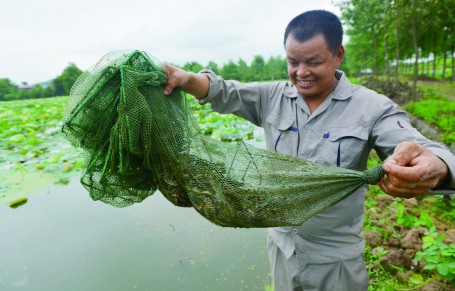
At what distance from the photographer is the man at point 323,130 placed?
1389 millimetres

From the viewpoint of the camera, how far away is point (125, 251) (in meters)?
3.46

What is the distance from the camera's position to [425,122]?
695 centimetres

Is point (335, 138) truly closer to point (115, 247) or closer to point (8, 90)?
point (115, 247)

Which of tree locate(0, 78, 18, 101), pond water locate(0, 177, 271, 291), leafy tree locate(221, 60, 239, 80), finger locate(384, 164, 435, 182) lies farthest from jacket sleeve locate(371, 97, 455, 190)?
tree locate(0, 78, 18, 101)

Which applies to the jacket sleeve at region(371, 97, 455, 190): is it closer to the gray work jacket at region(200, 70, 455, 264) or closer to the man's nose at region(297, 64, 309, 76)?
the gray work jacket at region(200, 70, 455, 264)

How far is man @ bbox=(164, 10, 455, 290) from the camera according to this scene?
4.56ft

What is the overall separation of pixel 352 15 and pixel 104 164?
1936 centimetres

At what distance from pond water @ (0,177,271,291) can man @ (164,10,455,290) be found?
1.60 meters

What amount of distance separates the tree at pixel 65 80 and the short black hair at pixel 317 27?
4311 centimetres

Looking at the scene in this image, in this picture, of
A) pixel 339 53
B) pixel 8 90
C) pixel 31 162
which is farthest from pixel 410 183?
pixel 8 90

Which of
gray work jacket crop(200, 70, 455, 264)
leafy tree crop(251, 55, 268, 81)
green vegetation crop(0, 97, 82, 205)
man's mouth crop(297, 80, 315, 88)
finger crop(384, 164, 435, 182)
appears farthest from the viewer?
leafy tree crop(251, 55, 268, 81)

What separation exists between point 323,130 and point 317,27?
1.66 feet

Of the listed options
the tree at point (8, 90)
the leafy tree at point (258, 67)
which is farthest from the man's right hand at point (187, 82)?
the leafy tree at point (258, 67)

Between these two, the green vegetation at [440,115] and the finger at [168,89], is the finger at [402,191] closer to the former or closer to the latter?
the finger at [168,89]
